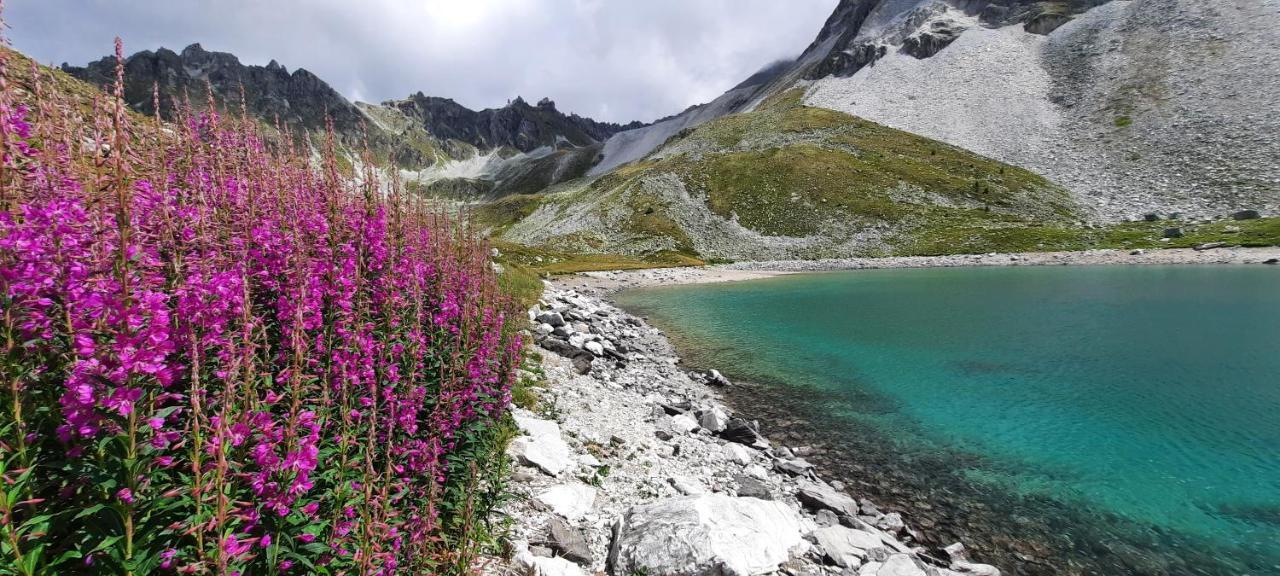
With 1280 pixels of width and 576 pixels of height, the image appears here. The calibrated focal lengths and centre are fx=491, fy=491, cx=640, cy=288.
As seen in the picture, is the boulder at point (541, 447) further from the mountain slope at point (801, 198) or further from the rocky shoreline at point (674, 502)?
the mountain slope at point (801, 198)

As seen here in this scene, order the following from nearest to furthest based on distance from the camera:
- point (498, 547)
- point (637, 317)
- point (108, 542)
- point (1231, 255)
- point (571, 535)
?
point (108, 542) < point (498, 547) < point (571, 535) < point (637, 317) < point (1231, 255)

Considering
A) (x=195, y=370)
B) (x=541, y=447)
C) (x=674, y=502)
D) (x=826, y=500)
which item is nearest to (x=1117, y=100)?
(x=826, y=500)

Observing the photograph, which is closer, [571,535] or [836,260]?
[571,535]

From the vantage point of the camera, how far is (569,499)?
29.4ft

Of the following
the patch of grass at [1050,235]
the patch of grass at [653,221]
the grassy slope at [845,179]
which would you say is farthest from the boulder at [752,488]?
the grassy slope at [845,179]

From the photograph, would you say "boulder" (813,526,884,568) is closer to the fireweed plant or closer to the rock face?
the rock face

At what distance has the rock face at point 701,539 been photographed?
763 centimetres

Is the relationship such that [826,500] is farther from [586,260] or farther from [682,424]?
[586,260]

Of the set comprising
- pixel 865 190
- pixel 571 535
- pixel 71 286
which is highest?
pixel 865 190

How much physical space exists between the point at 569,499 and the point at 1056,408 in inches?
716

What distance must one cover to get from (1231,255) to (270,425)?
89.6m

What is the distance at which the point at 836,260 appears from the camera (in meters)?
82.6

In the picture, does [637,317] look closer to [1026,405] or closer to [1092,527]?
[1026,405]

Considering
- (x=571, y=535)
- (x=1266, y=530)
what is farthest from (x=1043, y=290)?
(x=571, y=535)
